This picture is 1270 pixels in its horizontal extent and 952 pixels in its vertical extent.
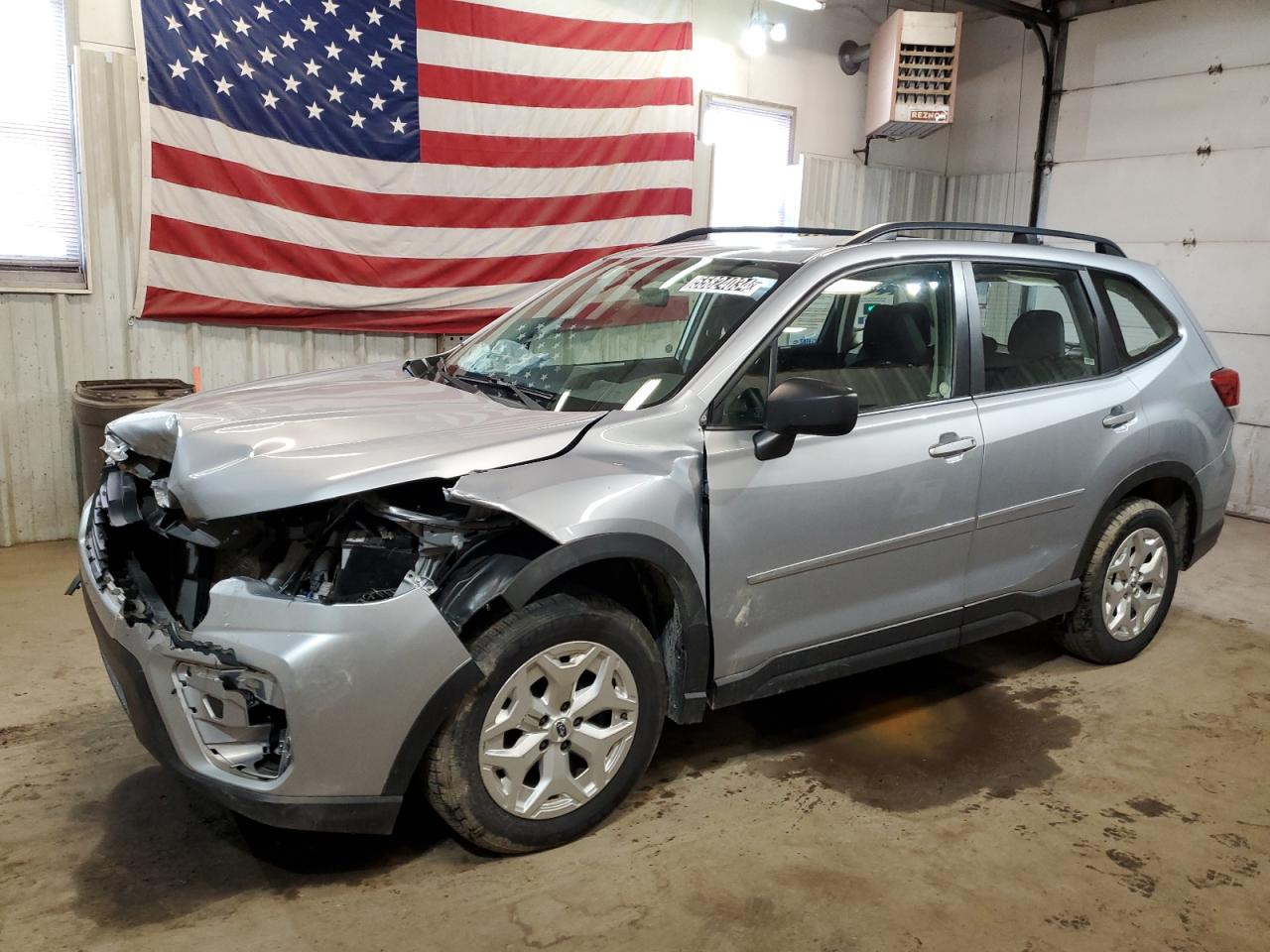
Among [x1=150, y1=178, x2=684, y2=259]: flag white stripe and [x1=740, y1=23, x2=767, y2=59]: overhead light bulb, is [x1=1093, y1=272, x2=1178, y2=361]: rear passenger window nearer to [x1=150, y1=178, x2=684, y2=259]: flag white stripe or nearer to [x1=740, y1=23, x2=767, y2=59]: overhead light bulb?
[x1=150, y1=178, x2=684, y2=259]: flag white stripe

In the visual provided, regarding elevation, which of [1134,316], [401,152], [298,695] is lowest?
[298,695]

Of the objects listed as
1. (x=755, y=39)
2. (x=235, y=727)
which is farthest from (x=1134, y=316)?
(x=755, y=39)

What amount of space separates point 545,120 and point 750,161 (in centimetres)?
198

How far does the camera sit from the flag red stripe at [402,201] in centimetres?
546

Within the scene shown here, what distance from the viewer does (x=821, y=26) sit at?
319 inches

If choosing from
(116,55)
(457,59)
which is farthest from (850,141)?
(116,55)

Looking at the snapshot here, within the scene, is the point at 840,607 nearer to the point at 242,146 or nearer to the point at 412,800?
the point at 412,800

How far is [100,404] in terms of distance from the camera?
496cm

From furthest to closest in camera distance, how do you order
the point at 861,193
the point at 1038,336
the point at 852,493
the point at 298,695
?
the point at 861,193 < the point at 1038,336 < the point at 852,493 < the point at 298,695

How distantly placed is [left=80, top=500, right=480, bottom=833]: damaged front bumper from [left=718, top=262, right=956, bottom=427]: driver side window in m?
1.41

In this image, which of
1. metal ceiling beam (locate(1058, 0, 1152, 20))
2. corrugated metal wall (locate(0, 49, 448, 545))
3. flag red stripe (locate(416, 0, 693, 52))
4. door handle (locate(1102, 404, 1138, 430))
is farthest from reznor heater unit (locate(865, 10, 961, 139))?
corrugated metal wall (locate(0, 49, 448, 545))

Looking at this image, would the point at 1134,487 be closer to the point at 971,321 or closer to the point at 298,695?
the point at 971,321

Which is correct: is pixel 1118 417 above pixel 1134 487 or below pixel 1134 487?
above

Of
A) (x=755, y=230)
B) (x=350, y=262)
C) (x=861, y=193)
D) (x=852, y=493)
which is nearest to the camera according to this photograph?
(x=852, y=493)
